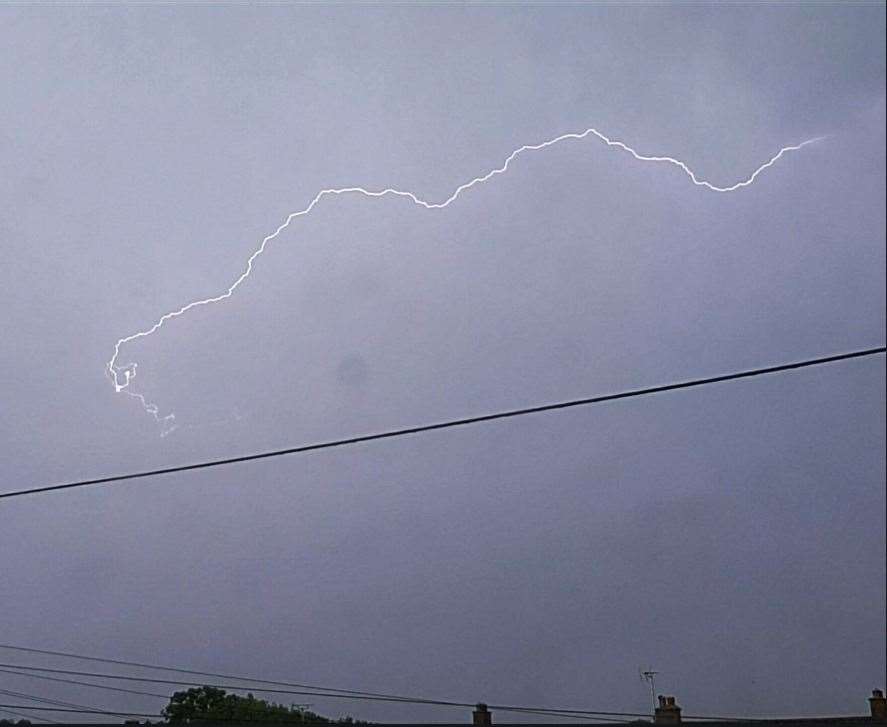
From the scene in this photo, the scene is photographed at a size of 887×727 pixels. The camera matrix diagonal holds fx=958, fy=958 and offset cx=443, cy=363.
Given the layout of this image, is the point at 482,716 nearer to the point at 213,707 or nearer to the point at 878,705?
the point at 878,705

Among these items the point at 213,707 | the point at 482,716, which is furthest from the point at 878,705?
the point at 213,707

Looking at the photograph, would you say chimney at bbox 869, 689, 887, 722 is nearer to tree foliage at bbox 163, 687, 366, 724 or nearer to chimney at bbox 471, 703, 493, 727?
chimney at bbox 471, 703, 493, 727

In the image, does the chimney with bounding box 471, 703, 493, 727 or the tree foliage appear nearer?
the chimney with bounding box 471, 703, 493, 727

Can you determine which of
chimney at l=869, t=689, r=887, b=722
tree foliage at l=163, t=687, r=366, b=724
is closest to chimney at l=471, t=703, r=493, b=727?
chimney at l=869, t=689, r=887, b=722

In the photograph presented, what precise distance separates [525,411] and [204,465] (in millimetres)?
3675

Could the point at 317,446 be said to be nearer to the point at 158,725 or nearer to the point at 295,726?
the point at 158,725

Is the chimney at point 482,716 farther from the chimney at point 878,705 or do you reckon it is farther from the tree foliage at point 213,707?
the tree foliage at point 213,707

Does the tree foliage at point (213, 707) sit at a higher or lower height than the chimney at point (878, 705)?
higher

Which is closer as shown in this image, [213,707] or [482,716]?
[482,716]

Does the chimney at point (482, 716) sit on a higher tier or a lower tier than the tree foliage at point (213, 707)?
lower

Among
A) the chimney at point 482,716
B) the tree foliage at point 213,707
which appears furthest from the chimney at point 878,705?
the tree foliage at point 213,707

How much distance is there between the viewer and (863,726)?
72.3 ft

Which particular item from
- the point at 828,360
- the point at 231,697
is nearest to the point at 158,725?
the point at 828,360

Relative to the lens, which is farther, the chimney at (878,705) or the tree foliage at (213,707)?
the tree foliage at (213,707)
